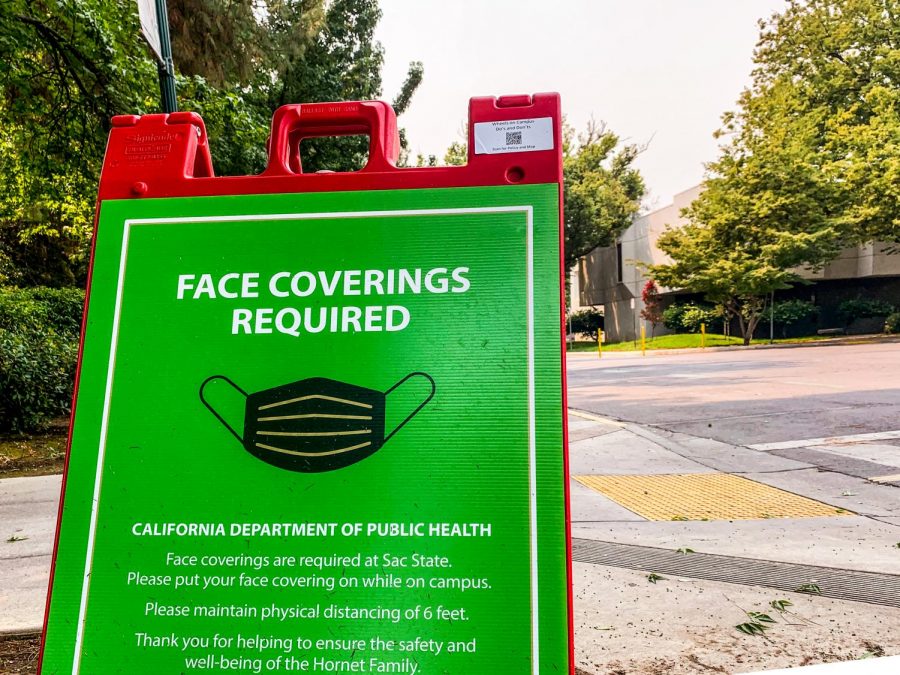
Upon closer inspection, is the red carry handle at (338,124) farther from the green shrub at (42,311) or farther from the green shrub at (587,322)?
the green shrub at (587,322)

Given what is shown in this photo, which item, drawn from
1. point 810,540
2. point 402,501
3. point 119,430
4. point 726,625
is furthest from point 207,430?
point 810,540

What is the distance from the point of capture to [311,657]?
139 cm

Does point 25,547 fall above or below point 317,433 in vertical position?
below

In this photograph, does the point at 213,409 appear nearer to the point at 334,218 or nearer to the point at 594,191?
the point at 334,218

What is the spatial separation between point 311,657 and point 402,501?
0.36m

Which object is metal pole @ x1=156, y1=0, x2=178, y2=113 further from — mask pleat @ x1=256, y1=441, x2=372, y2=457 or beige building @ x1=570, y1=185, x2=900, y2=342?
beige building @ x1=570, y1=185, x2=900, y2=342

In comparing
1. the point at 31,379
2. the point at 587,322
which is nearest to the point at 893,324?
the point at 587,322

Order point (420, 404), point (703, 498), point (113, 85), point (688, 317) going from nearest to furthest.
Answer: point (420, 404)
point (703, 498)
point (113, 85)
point (688, 317)

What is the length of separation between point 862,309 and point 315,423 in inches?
1374

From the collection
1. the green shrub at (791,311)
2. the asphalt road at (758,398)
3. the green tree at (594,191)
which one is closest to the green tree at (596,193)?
the green tree at (594,191)

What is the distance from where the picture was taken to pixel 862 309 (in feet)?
101

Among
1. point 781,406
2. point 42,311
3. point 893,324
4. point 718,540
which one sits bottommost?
point 718,540

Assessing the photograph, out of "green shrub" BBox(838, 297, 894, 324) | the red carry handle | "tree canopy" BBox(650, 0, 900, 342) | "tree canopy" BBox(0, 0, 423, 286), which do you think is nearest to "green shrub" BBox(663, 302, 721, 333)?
"tree canopy" BBox(650, 0, 900, 342)

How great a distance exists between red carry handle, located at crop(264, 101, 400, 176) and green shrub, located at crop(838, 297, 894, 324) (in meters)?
34.4
